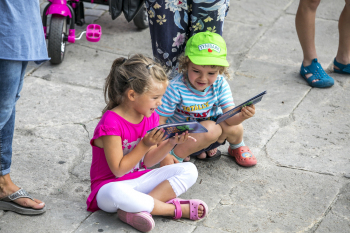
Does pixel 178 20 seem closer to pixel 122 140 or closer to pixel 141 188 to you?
pixel 122 140

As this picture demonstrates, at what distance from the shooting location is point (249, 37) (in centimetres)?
431

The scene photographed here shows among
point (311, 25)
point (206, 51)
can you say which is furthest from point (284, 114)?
point (206, 51)

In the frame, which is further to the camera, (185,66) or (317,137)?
(317,137)

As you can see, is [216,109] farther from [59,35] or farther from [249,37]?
[249,37]

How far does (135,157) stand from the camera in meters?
2.02

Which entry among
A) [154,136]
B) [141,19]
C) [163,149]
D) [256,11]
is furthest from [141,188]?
[256,11]

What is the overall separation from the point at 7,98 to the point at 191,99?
0.98 meters

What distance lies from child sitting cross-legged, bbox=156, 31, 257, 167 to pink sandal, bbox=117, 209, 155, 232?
467mm

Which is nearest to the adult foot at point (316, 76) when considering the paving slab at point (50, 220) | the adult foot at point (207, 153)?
the adult foot at point (207, 153)

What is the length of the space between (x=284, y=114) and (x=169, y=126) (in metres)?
1.43

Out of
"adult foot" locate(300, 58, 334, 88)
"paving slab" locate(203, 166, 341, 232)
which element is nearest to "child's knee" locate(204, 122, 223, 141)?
"paving slab" locate(203, 166, 341, 232)

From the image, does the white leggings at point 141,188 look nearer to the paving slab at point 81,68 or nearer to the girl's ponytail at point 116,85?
the girl's ponytail at point 116,85

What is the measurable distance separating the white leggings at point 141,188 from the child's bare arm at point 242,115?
39 centimetres

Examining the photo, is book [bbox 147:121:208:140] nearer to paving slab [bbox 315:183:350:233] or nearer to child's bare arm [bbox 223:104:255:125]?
child's bare arm [bbox 223:104:255:125]
